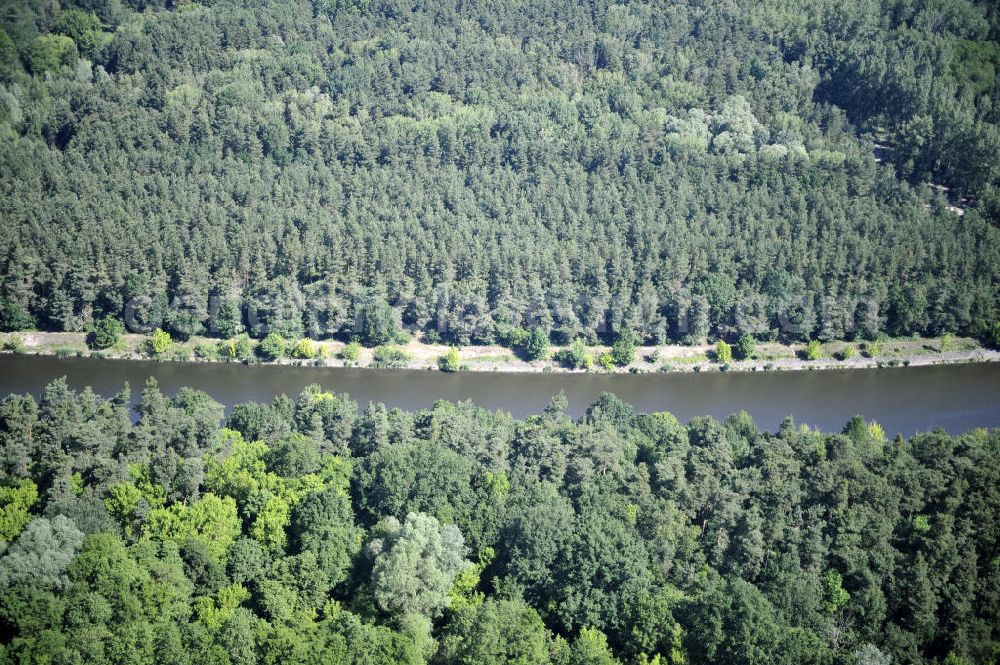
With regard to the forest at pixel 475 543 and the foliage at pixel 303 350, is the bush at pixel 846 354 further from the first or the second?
the foliage at pixel 303 350

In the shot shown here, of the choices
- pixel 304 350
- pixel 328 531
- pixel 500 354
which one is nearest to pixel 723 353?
pixel 500 354

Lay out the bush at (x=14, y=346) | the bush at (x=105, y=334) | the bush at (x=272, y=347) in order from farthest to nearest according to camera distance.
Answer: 1. the bush at (x=105, y=334)
2. the bush at (x=272, y=347)
3. the bush at (x=14, y=346)

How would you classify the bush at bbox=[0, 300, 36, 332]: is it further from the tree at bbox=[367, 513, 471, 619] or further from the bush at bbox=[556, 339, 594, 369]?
the tree at bbox=[367, 513, 471, 619]

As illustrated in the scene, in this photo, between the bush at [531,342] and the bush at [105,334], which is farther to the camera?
the bush at [531,342]

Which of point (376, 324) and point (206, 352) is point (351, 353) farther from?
point (206, 352)

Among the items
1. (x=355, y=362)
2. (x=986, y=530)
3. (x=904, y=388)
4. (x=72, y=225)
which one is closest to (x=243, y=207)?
(x=72, y=225)

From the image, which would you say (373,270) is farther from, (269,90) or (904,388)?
(904,388)

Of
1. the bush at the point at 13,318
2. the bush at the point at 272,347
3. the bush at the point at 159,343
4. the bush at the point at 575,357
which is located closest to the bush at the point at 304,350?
the bush at the point at 272,347
